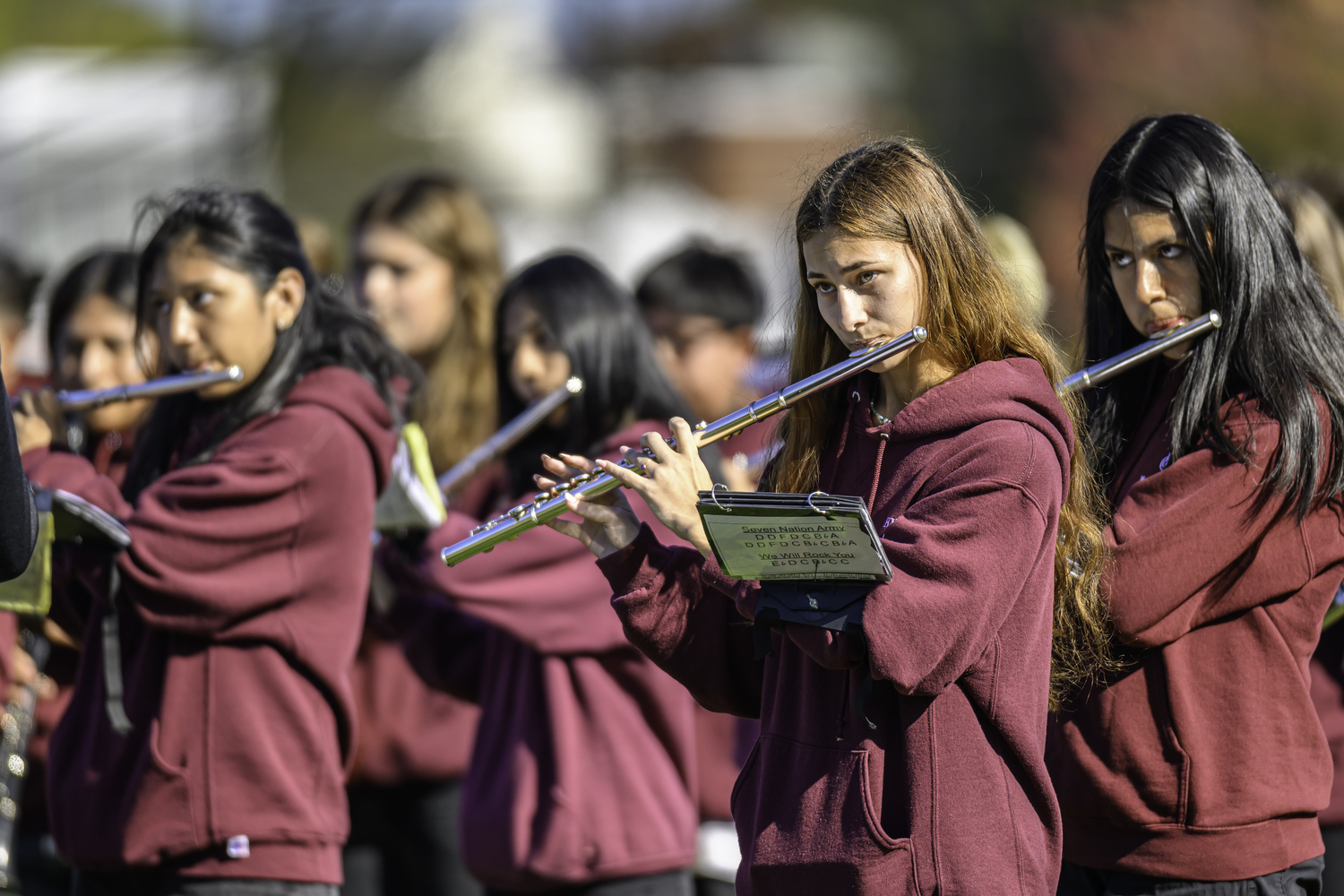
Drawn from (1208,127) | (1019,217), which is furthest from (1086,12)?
(1208,127)

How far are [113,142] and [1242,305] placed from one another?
13.9 m

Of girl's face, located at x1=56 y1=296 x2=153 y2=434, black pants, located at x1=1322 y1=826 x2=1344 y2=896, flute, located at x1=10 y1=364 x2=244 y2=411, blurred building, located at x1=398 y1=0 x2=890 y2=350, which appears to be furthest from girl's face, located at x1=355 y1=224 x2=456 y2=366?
blurred building, located at x1=398 y1=0 x2=890 y2=350

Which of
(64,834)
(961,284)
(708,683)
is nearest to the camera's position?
(961,284)

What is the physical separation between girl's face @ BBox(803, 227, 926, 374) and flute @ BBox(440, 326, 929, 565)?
0.04 metres

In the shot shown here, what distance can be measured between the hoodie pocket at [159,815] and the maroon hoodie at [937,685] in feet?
4.12

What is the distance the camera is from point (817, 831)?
241 centimetres

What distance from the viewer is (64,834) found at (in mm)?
3289

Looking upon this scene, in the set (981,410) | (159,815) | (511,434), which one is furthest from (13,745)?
(981,410)

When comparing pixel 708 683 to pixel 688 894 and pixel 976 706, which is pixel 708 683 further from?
pixel 688 894

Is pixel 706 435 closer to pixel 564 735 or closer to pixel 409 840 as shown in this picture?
pixel 564 735

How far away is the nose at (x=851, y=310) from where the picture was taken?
253cm

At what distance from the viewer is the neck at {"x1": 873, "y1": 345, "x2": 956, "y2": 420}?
260cm

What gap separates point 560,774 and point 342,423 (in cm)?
98

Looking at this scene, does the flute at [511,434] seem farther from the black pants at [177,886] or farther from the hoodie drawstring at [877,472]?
the hoodie drawstring at [877,472]
